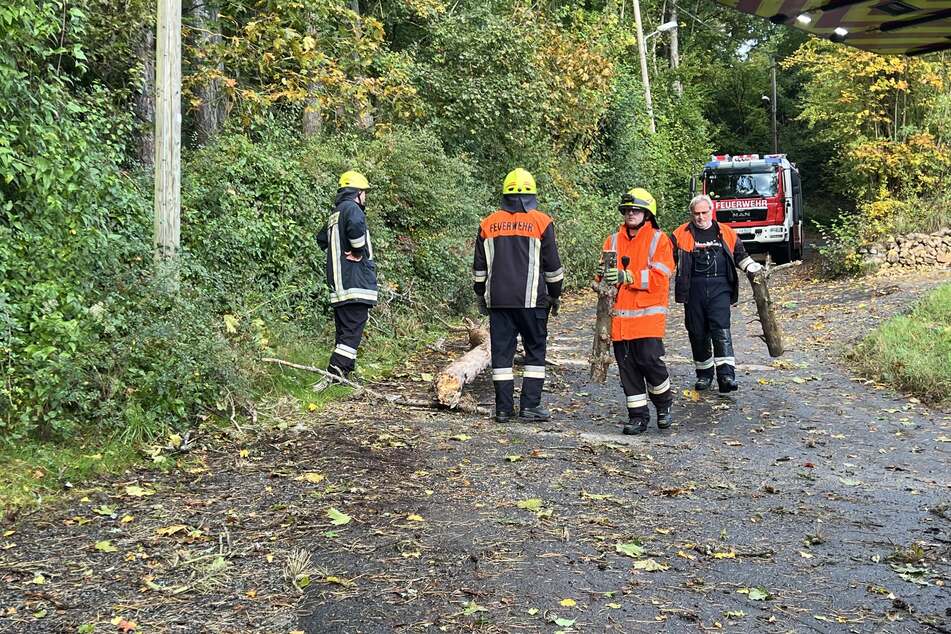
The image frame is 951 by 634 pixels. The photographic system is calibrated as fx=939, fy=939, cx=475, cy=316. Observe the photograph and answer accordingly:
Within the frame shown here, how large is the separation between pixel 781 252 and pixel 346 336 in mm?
19537

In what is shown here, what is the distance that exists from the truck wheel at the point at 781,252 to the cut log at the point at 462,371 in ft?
54.5

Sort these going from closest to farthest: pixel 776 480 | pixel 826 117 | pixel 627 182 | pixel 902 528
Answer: pixel 902 528
pixel 776 480
pixel 826 117
pixel 627 182

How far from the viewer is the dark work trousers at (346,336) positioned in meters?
9.22

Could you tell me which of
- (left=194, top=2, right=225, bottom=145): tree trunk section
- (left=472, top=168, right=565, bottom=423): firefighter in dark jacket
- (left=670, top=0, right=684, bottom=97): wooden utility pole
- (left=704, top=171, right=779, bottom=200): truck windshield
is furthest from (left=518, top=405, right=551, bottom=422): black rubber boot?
(left=670, top=0, right=684, bottom=97): wooden utility pole

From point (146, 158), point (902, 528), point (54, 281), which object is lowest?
point (902, 528)

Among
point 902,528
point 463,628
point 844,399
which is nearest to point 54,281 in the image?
point 463,628

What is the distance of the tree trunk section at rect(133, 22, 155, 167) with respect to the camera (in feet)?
37.3

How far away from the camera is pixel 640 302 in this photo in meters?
8.08

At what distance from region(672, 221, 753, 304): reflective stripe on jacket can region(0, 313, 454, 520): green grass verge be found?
3.30 meters

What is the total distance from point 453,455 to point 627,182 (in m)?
24.9

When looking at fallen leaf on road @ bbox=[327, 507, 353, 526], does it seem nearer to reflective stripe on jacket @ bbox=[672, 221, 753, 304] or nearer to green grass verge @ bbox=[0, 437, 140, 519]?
green grass verge @ bbox=[0, 437, 140, 519]

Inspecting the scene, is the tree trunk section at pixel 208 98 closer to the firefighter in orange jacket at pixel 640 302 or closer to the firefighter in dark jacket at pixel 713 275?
the firefighter in dark jacket at pixel 713 275

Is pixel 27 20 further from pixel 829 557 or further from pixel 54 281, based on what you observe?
pixel 829 557

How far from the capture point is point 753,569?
4.85 metres
